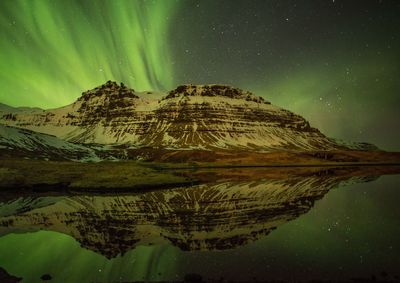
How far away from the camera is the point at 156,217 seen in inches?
1265

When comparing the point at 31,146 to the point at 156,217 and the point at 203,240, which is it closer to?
the point at 156,217

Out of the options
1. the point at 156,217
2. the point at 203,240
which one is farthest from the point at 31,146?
the point at 203,240

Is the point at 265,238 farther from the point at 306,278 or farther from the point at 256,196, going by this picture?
the point at 256,196

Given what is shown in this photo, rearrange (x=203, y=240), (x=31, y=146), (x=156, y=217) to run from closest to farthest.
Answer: (x=203, y=240) → (x=156, y=217) → (x=31, y=146)

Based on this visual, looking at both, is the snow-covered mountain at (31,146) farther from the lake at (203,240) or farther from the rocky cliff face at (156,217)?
the lake at (203,240)

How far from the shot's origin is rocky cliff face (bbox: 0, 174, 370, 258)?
2406 cm

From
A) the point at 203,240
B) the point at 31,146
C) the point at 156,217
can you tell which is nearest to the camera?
the point at 203,240

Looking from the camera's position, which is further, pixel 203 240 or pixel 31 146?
pixel 31 146

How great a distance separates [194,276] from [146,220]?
1576 cm

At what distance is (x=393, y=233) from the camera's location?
24828mm

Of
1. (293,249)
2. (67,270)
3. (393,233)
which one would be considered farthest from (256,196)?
(67,270)

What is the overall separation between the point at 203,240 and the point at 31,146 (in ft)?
527

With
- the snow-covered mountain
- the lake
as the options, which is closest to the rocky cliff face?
the lake

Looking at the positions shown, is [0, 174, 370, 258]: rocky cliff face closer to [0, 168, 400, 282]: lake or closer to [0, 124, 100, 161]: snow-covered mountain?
[0, 168, 400, 282]: lake
